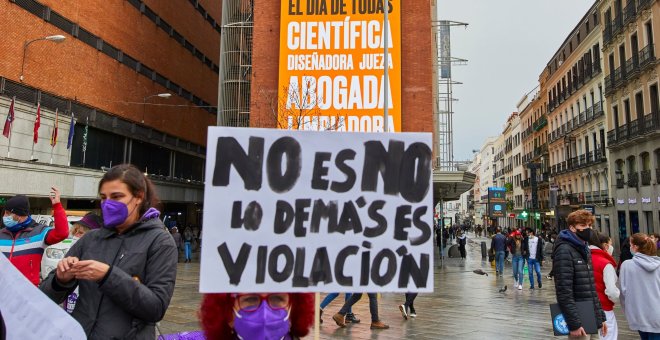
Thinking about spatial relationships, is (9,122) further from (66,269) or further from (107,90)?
(66,269)

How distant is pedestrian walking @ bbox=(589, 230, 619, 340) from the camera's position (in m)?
4.86

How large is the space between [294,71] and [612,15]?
1087 inches

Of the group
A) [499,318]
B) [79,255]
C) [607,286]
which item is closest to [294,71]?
[499,318]

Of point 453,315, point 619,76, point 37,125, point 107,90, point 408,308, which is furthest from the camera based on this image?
point 619,76

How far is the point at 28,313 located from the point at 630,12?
40.0 metres

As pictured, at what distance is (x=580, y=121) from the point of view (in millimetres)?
45656

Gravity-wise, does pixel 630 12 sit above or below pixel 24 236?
above

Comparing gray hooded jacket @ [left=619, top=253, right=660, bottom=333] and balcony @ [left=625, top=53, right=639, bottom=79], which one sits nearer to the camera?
gray hooded jacket @ [left=619, top=253, right=660, bottom=333]

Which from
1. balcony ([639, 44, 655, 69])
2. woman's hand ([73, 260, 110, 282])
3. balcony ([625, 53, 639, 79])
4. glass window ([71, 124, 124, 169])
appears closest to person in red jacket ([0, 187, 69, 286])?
woman's hand ([73, 260, 110, 282])

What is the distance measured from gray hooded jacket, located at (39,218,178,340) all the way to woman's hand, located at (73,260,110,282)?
0.04 m

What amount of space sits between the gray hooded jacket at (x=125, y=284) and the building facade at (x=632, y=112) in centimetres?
A: 3389

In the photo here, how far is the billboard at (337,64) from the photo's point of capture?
22250 millimetres

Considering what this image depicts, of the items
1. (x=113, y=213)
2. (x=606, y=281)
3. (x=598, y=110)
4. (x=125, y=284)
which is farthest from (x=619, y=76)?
(x=125, y=284)

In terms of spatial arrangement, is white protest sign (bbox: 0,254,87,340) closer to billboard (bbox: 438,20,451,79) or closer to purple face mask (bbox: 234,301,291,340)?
purple face mask (bbox: 234,301,291,340)
